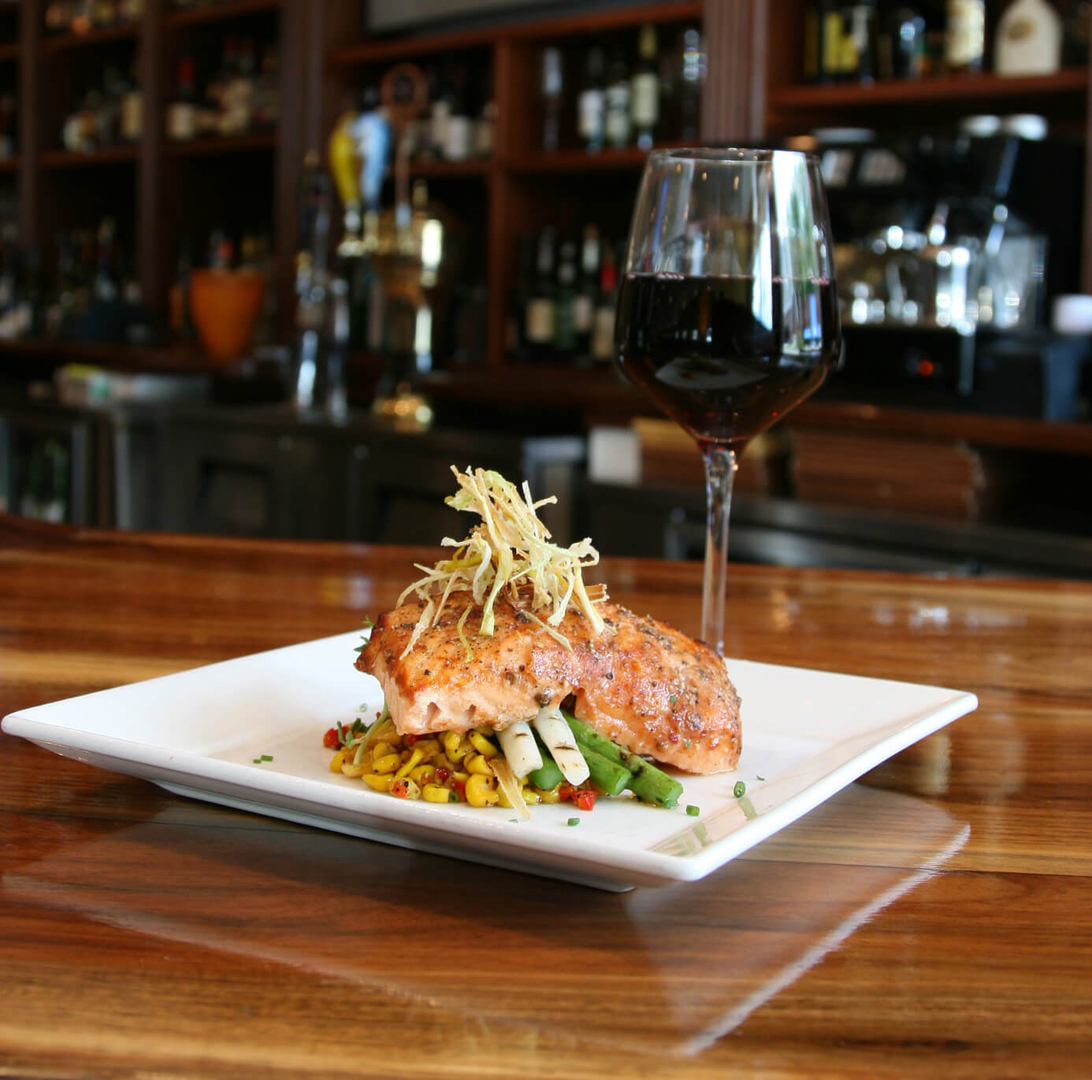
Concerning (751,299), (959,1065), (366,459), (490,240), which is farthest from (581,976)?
(490,240)

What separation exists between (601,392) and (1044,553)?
44.8 inches

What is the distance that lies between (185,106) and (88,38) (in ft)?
2.25

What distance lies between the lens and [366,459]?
10.8 ft

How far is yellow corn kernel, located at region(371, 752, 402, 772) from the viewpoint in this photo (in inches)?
21.5

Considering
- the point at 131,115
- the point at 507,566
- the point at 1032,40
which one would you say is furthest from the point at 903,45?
the point at 131,115

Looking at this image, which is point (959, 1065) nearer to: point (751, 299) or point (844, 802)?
point (844, 802)

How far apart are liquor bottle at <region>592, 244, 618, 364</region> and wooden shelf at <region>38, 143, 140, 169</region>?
217 cm

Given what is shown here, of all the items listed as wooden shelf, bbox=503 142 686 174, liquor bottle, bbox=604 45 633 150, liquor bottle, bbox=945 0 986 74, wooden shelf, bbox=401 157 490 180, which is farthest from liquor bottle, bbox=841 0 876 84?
wooden shelf, bbox=401 157 490 180

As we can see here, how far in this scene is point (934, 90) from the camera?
2.72 m

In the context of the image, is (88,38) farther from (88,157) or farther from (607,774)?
(607,774)

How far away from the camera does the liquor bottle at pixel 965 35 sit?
2.71 meters

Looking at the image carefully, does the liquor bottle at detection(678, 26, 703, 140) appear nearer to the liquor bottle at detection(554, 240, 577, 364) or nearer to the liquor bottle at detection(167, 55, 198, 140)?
the liquor bottle at detection(554, 240, 577, 364)

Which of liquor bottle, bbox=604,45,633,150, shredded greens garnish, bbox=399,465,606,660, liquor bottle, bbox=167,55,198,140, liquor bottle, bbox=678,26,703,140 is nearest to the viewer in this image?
shredded greens garnish, bbox=399,465,606,660

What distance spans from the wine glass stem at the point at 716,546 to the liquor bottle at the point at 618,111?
2791 millimetres
